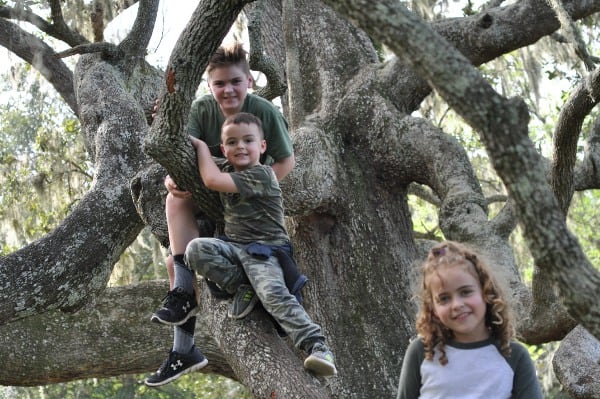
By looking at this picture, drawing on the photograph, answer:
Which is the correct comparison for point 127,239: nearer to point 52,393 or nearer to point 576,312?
point 576,312

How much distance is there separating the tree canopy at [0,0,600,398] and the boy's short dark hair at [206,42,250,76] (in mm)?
247

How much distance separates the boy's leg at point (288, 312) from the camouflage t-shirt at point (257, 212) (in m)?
0.13

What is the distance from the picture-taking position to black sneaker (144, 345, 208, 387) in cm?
455

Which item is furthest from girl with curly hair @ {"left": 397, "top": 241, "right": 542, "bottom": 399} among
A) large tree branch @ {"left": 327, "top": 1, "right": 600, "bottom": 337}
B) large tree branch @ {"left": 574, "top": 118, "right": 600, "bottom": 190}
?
large tree branch @ {"left": 574, "top": 118, "right": 600, "bottom": 190}

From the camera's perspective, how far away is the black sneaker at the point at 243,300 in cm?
438

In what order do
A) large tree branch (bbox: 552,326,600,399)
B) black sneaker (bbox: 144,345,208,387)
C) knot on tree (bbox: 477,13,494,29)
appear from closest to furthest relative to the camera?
black sneaker (bbox: 144,345,208,387) < large tree branch (bbox: 552,326,600,399) < knot on tree (bbox: 477,13,494,29)

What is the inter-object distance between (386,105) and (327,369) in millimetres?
3201

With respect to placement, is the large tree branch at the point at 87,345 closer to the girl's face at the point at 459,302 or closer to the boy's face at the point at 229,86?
the boy's face at the point at 229,86

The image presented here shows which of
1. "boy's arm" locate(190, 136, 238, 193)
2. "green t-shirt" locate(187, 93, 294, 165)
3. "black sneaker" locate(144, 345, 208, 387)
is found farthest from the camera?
"green t-shirt" locate(187, 93, 294, 165)

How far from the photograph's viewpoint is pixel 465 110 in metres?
2.83

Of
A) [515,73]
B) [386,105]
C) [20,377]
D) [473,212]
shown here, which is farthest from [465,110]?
[515,73]

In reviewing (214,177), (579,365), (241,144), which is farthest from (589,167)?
(214,177)

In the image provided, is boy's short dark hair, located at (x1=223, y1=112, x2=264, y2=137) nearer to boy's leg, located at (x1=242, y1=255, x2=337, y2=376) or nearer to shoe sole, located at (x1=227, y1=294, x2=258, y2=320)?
boy's leg, located at (x1=242, y1=255, x2=337, y2=376)

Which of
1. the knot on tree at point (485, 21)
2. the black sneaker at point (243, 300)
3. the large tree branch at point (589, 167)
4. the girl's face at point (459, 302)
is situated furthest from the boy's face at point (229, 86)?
the knot on tree at point (485, 21)
